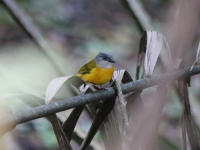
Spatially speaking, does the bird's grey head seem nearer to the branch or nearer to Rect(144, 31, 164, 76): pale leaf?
Rect(144, 31, 164, 76): pale leaf

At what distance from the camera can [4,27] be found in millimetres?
3180

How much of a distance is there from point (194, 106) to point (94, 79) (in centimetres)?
163

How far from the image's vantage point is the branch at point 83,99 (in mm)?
736

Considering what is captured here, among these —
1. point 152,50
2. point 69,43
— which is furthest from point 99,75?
point 69,43

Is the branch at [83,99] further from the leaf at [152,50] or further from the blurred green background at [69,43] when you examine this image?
the blurred green background at [69,43]

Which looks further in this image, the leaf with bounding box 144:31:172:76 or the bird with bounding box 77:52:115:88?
the bird with bounding box 77:52:115:88

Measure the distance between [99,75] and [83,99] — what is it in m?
0.67

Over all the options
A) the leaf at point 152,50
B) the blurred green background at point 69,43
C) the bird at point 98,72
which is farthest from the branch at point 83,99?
the blurred green background at point 69,43

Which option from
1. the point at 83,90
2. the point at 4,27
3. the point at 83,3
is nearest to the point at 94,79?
the point at 83,90

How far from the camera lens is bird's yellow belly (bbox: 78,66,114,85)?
151 cm

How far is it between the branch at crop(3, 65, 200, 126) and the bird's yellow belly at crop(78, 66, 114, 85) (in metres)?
0.48

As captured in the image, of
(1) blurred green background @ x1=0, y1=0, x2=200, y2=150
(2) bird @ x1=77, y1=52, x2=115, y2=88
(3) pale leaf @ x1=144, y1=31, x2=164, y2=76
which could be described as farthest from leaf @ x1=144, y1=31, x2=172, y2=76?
(1) blurred green background @ x1=0, y1=0, x2=200, y2=150

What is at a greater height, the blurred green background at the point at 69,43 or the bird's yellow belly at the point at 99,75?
the blurred green background at the point at 69,43

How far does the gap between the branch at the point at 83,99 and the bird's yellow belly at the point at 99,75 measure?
0.48 m
